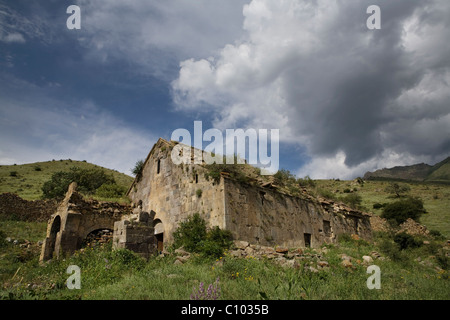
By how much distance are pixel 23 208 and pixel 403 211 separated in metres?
46.4

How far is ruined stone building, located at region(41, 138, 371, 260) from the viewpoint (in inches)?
473

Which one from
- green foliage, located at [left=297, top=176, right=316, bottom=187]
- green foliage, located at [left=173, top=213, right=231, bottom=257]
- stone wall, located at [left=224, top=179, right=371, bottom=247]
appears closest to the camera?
green foliage, located at [left=173, top=213, right=231, bottom=257]

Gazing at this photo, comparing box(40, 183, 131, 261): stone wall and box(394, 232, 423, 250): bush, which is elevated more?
box(40, 183, 131, 261): stone wall

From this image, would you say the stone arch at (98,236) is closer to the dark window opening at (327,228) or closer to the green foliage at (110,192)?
the green foliage at (110,192)

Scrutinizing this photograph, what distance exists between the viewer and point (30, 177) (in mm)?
52812

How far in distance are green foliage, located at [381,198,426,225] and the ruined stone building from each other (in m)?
24.7

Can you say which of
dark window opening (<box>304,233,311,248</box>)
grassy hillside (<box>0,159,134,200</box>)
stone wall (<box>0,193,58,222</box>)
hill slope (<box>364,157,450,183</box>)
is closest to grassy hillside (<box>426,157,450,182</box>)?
hill slope (<box>364,157,450,183</box>)

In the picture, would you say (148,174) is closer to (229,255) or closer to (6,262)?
(6,262)

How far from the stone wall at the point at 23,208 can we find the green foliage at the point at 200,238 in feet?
64.3

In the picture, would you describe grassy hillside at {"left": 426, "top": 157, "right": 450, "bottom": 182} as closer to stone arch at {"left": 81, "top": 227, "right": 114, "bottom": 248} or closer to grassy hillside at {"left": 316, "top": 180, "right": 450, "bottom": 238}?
grassy hillside at {"left": 316, "top": 180, "right": 450, "bottom": 238}

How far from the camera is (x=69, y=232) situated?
14180mm

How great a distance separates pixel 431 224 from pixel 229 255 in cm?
3681

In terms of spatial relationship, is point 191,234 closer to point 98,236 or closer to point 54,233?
point 98,236
